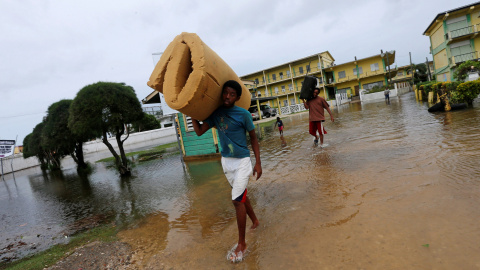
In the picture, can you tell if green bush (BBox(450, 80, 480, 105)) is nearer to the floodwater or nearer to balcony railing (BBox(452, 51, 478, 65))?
the floodwater

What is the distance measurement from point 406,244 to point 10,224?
7.35 m

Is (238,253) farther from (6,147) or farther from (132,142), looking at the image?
(132,142)

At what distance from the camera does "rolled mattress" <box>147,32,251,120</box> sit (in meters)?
2.26

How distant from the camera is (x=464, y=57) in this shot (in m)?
25.3

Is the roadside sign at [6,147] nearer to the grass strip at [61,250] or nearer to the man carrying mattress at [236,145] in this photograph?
the grass strip at [61,250]

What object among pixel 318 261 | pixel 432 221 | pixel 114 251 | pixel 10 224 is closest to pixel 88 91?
pixel 10 224

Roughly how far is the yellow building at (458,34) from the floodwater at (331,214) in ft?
85.8

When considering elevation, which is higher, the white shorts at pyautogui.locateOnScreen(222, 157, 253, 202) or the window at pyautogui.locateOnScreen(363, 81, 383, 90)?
the window at pyautogui.locateOnScreen(363, 81, 383, 90)

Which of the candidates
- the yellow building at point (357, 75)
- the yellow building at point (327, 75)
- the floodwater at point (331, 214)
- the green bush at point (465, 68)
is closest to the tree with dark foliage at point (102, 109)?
the floodwater at point (331, 214)

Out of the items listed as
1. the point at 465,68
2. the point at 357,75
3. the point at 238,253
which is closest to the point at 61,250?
the point at 238,253

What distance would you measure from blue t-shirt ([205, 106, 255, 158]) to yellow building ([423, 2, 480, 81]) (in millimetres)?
31310

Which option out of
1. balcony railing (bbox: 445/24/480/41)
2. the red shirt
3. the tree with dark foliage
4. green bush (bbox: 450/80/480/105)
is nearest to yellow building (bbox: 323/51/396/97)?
balcony railing (bbox: 445/24/480/41)

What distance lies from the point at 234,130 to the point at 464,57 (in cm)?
3268

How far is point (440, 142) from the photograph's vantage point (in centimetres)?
493
